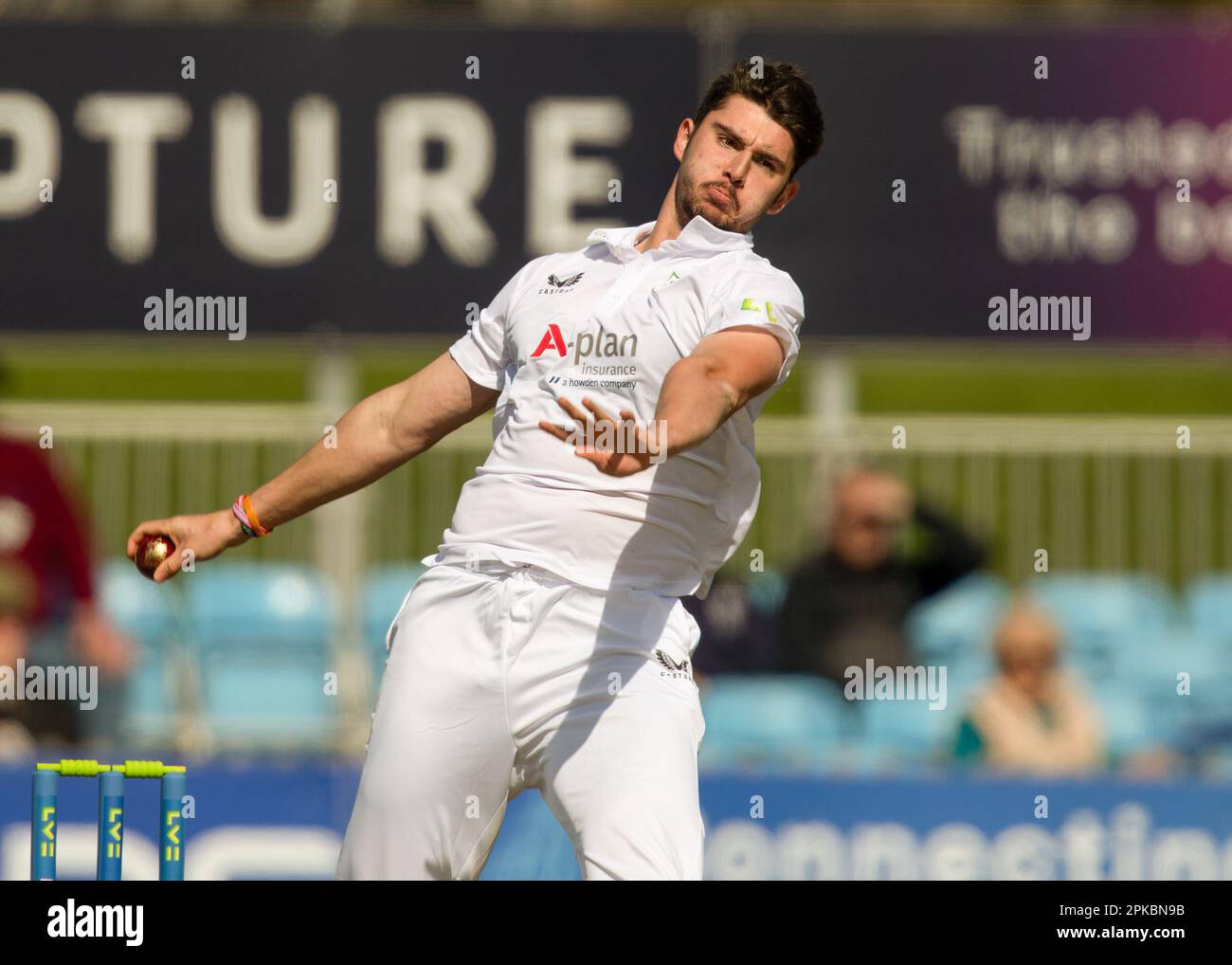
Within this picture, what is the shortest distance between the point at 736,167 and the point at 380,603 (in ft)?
16.9

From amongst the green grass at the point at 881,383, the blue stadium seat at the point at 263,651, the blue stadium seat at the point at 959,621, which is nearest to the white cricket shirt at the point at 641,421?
the blue stadium seat at the point at 959,621

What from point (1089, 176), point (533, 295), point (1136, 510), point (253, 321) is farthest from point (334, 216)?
point (533, 295)

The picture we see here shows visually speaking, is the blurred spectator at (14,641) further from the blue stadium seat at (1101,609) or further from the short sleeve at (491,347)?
the blue stadium seat at (1101,609)

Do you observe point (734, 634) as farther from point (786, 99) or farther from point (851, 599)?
point (786, 99)

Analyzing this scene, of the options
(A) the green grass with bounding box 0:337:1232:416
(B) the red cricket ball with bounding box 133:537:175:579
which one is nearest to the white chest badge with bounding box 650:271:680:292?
(B) the red cricket ball with bounding box 133:537:175:579

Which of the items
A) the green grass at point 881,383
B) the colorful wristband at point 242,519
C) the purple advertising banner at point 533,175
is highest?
the purple advertising banner at point 533,175

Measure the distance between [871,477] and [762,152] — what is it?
4.35m

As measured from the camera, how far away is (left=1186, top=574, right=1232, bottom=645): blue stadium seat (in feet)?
31.1

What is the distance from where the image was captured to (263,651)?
29.4ft

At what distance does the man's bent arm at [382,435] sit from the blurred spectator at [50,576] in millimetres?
3974

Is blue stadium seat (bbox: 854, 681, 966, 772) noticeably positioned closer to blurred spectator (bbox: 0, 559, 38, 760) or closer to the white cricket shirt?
blurred spectator (bbox: 0, 559, 38, 760)

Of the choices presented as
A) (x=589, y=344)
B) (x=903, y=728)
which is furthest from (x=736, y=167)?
(x=903, y=728)

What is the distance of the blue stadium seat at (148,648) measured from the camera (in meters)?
8.62

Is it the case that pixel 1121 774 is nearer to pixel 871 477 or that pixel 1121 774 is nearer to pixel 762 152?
pixel 871 477
